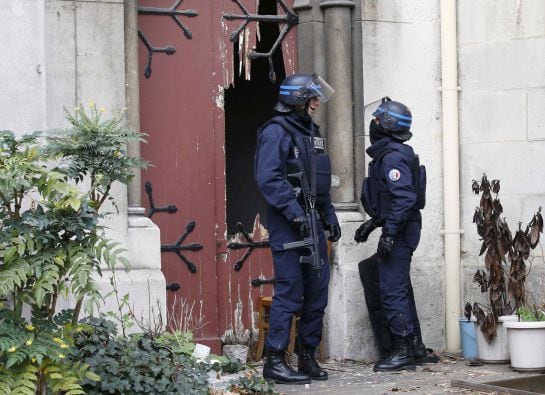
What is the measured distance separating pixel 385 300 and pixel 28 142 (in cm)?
342

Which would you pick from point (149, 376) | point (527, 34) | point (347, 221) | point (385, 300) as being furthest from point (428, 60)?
point (149, 376)

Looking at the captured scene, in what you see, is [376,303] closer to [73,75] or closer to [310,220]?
[310,220]

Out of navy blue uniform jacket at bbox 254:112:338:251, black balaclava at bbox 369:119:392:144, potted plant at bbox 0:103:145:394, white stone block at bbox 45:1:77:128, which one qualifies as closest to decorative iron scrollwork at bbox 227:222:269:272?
navy blue uniform jacket at bbox 254:112:338:251

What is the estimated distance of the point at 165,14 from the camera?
881 cm

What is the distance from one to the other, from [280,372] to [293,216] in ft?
3.57

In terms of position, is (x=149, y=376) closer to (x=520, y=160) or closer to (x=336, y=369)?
(x=336, y=369)

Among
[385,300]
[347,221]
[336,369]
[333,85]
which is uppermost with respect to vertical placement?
[333,85]

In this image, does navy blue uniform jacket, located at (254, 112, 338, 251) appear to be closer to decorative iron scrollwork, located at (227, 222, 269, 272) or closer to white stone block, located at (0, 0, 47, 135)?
decorative iron scrollwork, located at (227, 222, 269, 272)

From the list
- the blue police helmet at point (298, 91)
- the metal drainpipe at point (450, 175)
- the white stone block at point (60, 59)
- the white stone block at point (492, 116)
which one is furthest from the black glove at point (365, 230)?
the white stone block at point (60, 59)

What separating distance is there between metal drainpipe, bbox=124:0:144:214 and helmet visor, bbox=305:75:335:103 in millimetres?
1260

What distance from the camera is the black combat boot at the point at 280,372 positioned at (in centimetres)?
792

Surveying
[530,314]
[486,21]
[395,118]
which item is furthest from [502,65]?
[530,314]

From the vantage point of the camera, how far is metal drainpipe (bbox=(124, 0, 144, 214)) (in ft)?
27.3

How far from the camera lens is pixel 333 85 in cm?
917
